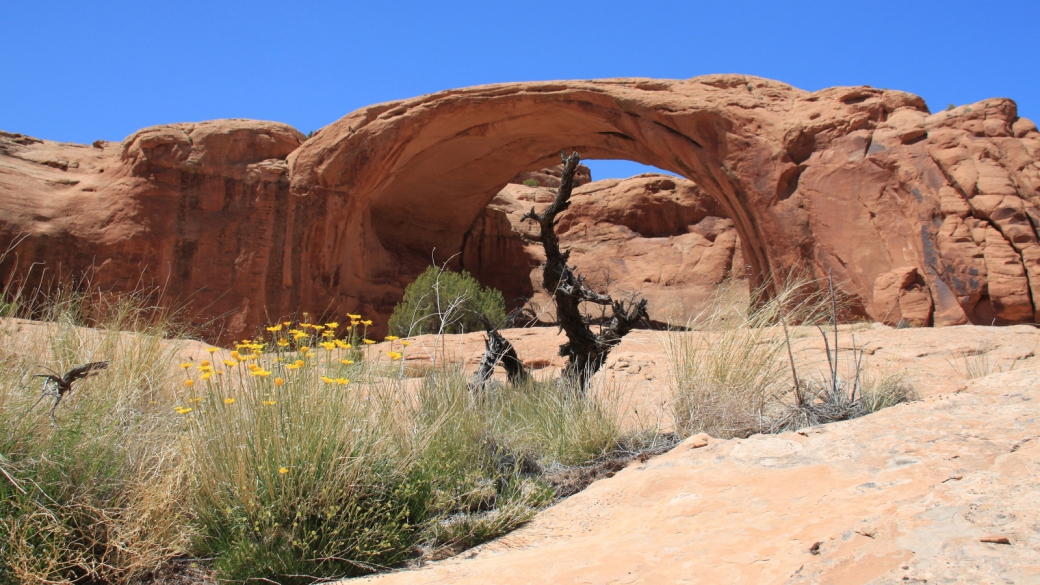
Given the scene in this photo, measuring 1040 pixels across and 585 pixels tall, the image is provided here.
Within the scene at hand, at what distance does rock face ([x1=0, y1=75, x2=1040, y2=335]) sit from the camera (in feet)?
34.6

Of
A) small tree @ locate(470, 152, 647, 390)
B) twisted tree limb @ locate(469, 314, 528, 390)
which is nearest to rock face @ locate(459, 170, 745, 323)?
twisted tree limb @ locate(469, 314, 528, 390)

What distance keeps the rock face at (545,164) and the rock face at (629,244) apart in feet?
8.41

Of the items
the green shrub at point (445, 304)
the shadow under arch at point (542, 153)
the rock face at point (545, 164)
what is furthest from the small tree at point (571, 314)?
the rock face at point (545, 164)

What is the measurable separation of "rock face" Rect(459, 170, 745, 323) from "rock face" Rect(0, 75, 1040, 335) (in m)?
2.56

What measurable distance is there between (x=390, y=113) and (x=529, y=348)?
250 inches

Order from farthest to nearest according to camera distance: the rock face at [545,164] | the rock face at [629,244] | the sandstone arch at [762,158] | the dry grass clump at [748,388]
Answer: the rock face at [629,244] → the sandstone arch at [762,158] → the rock face at [545,164] → the dry grass clump at [748,388]

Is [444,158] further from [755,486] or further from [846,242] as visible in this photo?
[755,486]

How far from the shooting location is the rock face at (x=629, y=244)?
1741 centimetres

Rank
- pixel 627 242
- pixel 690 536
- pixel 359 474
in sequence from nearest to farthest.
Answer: pixel 690 536, pixel 359 474, pixel 627 242

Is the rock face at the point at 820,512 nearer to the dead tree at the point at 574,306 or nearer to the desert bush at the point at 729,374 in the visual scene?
the desert bush at the point at 729,374

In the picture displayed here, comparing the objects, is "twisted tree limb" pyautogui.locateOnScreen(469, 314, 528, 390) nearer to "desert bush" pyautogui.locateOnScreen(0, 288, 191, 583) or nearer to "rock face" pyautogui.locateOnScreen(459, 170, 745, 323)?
"desert bush" pyautogui.locateOnScreen(0, 288, 191, 583)

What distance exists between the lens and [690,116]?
41.5 feet

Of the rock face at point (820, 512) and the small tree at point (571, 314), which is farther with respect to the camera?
the small tree at point (571, 314)

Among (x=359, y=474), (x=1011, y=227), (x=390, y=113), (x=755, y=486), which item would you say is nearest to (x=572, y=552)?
(x=755, y=486)
